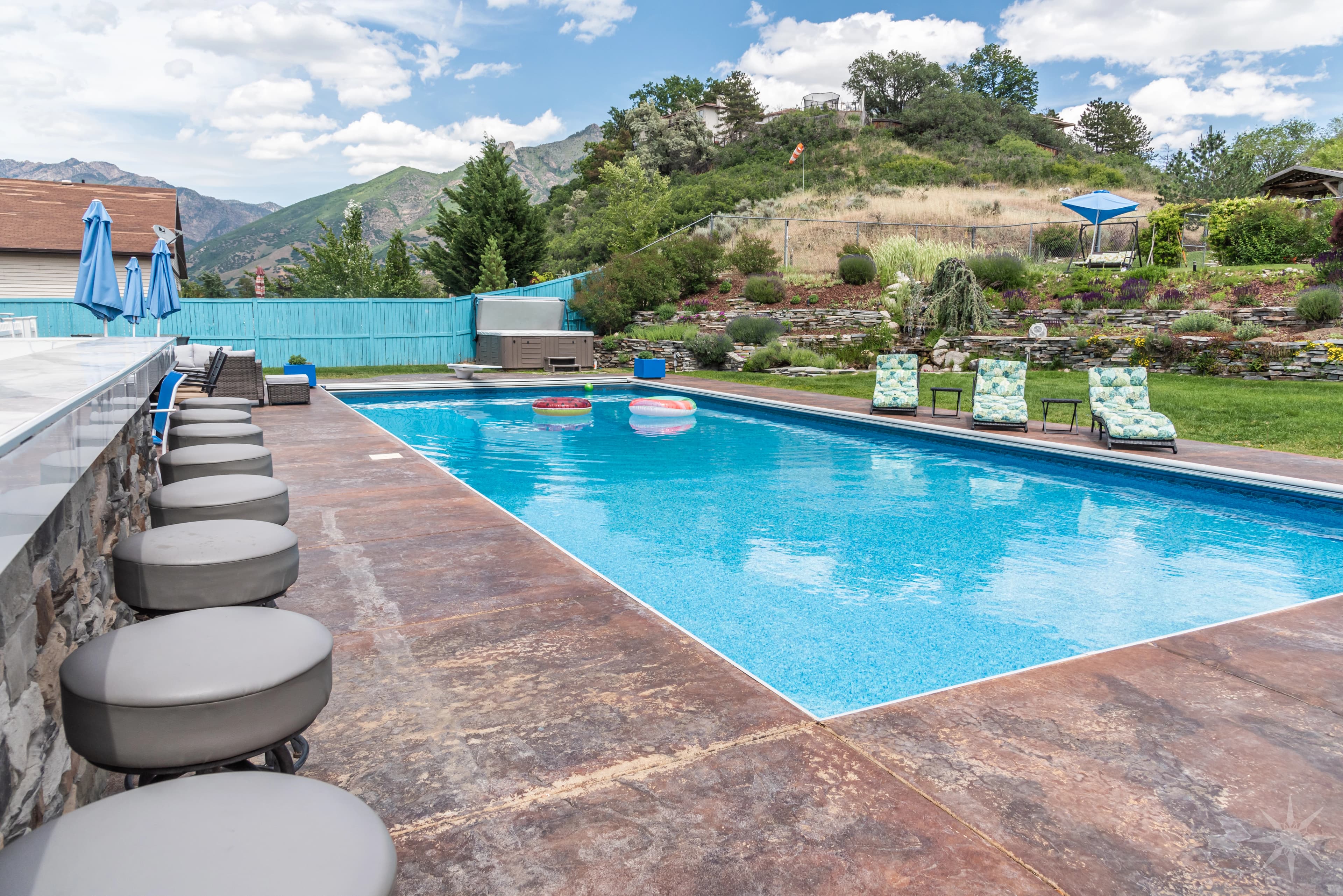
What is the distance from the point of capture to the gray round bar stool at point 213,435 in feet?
11.2

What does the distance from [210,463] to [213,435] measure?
0.60 meters

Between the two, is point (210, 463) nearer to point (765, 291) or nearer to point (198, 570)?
point (198, 570)

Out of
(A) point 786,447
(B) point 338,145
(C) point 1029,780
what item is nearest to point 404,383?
(A) point 786,447

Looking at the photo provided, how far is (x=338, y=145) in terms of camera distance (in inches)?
5138

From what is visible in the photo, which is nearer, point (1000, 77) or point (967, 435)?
point (967, 435)

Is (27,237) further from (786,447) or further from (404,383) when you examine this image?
(786,447)

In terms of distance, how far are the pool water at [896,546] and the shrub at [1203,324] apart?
6.90 m

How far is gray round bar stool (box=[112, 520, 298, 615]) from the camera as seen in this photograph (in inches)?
69.7

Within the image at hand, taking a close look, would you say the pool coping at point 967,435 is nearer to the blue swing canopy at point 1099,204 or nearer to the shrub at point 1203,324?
the shrub at point 1203,324

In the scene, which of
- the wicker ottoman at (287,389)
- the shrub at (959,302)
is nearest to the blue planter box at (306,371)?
the wicker ottoman at (287,389)

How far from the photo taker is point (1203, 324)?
13.0 metres

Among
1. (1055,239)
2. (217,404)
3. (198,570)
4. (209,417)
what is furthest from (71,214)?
(1055,239)

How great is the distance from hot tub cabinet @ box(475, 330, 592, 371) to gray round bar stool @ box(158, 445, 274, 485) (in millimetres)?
14438

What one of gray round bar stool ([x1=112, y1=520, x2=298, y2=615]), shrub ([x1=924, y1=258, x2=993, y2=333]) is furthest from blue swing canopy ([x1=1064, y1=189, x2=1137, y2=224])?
gray round bar stool ([x1=112, y1=520, x2=298, y2=615])
